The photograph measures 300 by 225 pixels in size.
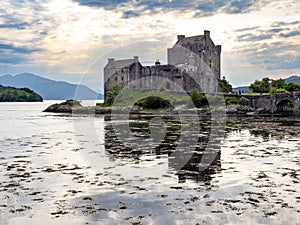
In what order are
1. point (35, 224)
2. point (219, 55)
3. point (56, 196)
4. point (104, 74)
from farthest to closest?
point (104, 74) < point (219, 55) < point (56, 196) < point (35, 224)

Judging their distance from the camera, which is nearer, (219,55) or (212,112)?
(212,112)


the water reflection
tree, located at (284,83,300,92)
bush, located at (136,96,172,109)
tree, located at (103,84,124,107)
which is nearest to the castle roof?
tree, located at (103,84,124,107)

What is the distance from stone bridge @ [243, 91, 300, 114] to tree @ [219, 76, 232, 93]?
1058 cm

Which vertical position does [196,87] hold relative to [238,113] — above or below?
above

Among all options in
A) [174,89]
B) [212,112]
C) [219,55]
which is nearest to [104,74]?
[174,89]

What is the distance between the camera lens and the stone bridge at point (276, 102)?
72.6 metres

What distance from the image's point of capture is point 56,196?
13.9m

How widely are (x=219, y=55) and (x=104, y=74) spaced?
35.9 meters

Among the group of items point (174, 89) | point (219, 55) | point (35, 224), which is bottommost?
point (35, 224)

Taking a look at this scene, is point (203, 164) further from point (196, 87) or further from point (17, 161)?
point (196, 87)

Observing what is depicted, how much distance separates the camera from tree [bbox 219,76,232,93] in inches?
3593

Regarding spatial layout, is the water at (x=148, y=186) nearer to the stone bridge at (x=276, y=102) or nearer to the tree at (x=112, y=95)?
the stone bridge at (x=276, y=102)

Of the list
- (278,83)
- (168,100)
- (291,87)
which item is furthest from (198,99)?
(291,87)

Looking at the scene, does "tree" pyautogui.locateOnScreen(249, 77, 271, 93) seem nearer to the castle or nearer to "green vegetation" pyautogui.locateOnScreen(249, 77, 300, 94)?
"green vegetation" pyautogui.locateOnScreen(249, 77, 300, 94)
